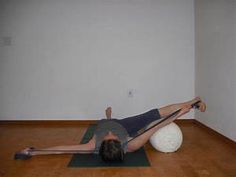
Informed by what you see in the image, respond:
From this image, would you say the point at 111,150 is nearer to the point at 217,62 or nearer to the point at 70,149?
the point at 70,149

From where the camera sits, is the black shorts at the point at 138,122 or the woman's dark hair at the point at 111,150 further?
the black shorts at the point at 138,122

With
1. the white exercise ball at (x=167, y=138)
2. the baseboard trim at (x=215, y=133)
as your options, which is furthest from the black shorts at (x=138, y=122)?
the baseboard trim at (x=215, y=133)

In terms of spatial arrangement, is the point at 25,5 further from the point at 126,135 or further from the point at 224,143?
the point at 224,143

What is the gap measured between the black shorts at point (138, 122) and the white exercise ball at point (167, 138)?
22 cm

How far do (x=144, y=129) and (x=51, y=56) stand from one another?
259 cm

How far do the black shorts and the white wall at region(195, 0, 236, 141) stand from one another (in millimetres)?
941

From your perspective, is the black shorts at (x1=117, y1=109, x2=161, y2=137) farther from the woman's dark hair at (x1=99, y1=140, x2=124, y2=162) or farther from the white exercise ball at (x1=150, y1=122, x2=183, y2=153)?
the woman's dark hair at (x1=99, y1=140, x2=124, y2=162)

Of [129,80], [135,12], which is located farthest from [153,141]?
[135,12]

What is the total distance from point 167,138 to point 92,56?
2491 mm

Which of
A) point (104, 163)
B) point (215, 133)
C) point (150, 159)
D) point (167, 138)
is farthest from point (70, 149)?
point (215, 133)

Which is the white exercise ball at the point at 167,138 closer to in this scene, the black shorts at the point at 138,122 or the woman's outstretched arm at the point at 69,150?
the black shorts at the point at 138,122

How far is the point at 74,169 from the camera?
8.48ft

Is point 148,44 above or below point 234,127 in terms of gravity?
above

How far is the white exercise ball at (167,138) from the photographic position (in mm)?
2996
